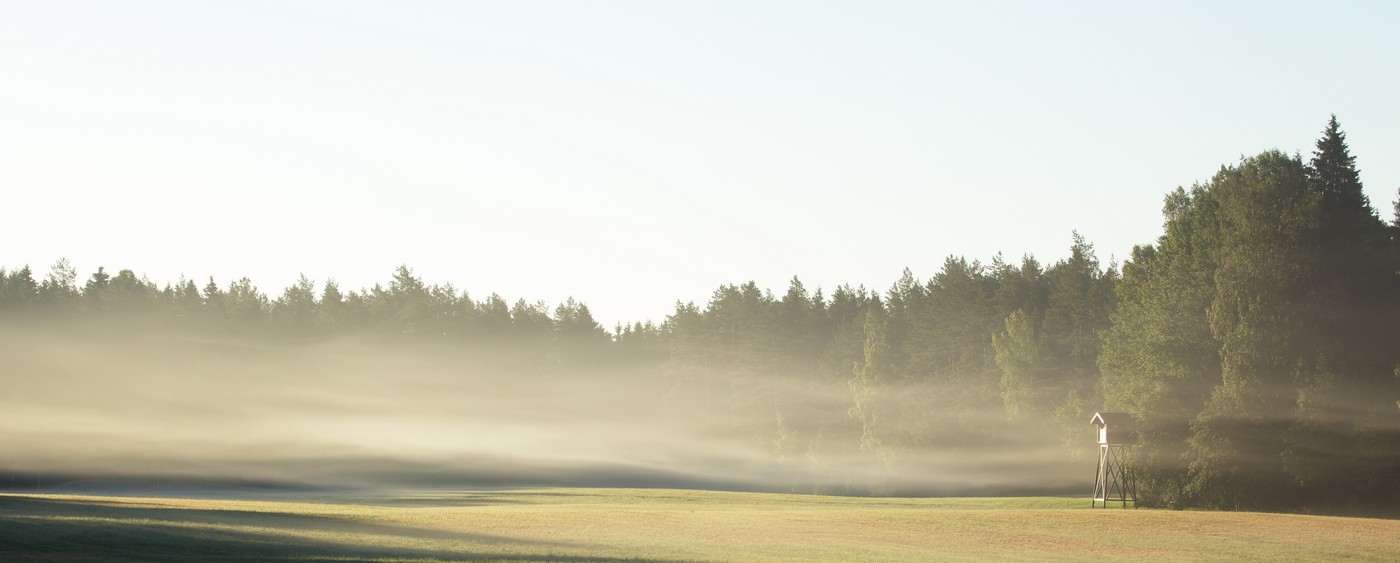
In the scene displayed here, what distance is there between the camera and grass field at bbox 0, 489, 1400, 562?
28.7 meters

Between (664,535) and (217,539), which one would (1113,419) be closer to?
(664,535)

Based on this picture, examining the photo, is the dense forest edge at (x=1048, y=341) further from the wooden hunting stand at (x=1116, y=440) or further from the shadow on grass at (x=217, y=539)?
the shadow on grass at (x=217, y=539)

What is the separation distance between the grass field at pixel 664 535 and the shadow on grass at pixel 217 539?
0.16 feet

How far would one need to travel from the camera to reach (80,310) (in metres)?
101

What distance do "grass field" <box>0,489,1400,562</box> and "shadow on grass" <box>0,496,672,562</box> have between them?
0.05 meters

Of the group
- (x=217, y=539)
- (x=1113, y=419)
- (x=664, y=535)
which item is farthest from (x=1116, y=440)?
(x=217, y=539)

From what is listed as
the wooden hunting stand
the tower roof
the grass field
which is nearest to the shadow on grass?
the grass field

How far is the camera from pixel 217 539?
3022cm

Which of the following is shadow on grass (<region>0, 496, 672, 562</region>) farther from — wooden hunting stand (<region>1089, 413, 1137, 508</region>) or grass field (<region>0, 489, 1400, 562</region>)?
wooden hunting stand (<region>1089, 413, 1137, 508</region>)

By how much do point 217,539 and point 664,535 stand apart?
12947mm

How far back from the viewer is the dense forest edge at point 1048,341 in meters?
54.3

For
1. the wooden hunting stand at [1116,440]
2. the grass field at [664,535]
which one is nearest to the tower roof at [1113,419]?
the wooden hunting stand at [1116,440]

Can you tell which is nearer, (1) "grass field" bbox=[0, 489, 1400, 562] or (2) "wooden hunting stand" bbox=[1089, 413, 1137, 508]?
(1) "grass field" bbox=[0, 489, 1400, 562]

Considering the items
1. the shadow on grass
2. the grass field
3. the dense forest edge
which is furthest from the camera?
the dense forest edge
